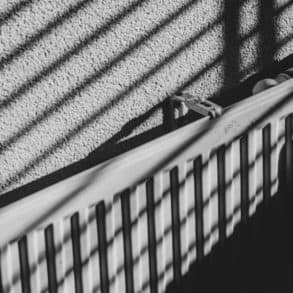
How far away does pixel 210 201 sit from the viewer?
75.5 inches

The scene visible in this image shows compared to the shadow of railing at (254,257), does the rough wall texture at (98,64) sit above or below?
above

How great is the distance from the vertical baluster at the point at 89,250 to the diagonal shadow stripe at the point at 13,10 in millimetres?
431

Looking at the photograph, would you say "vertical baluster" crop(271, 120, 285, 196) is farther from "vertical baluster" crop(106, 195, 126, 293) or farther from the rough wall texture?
"vertical baluster" crop(106, 195, 126, 293)

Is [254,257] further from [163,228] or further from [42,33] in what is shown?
[42,33]

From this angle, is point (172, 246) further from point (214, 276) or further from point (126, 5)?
point (126, 5)

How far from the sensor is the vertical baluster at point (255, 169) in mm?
1950

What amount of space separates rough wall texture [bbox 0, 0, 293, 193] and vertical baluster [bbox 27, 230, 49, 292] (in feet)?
0.78

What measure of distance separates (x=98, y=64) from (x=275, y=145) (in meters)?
0.49

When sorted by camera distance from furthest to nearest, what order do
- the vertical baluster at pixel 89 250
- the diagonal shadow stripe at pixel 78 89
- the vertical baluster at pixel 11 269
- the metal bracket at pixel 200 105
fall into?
the metal bracket at pixel 200 105
the diagonal shadow stripe at pixel 78 89
the vertical baluster at pixel 89 250
the vertical baluster at pixel 11 269

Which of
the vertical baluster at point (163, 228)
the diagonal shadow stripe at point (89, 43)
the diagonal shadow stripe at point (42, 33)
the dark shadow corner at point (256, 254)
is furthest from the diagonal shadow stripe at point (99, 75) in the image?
the dark shadow corner at point (256, 254)

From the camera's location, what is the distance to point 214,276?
6.64 ft

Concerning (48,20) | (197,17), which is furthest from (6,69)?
(197,17)

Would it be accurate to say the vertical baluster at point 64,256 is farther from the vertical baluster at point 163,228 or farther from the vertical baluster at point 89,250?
the vertical baluster at point 163,228

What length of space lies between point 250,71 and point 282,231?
44 cm
